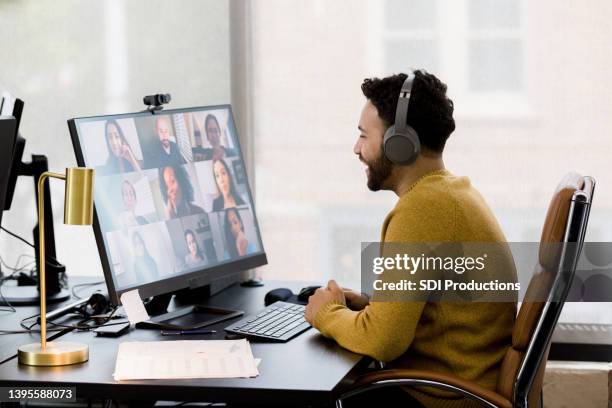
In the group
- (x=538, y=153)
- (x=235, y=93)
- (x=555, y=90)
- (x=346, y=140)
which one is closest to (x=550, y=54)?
(x=555, y=90)

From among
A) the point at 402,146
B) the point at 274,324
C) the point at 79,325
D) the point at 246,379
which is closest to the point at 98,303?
the point at 79,325

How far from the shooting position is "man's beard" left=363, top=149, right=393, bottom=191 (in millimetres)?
2061

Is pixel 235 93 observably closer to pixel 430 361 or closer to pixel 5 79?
pixel 5 79

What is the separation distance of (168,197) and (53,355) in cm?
59

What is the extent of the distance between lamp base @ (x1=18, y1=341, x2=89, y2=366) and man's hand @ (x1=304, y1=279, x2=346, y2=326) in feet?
1.68

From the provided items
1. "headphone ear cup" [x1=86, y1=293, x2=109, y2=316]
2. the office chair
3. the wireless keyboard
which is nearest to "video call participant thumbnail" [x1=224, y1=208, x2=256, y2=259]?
the wireless keyboard

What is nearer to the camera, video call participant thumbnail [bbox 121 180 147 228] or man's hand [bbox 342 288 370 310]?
video call participant thumbnail [bbox 121 180 147 228]

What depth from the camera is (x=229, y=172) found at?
8.21ft

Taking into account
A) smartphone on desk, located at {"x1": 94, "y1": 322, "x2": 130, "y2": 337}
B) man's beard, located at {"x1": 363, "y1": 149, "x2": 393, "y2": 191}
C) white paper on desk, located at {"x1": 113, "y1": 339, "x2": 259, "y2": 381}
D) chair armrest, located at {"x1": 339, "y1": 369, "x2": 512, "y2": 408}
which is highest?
man's beard, located at {"x1": 363, "y1": 149, "x2": 393, "y2": 191}

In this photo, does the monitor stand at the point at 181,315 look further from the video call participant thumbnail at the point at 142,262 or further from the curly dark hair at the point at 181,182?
the curly dark hair at the point at 181,182

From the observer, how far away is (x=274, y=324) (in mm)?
2117

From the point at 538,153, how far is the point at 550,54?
33cm

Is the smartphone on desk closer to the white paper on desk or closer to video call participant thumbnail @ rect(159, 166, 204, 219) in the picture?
the white paper on desk

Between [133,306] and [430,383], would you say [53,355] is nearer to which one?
[133,306]
